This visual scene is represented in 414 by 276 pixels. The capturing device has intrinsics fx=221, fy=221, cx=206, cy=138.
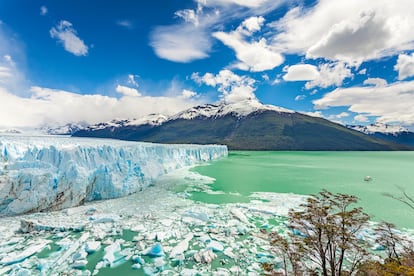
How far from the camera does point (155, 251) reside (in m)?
6.16

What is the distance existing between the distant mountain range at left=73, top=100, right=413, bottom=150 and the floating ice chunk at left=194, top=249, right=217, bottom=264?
69.0 metres

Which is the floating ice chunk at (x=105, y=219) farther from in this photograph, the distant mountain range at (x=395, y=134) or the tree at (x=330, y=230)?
the distant mountain range at (x=395, y=134)

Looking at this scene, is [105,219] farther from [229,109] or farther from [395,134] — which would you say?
[395,134]

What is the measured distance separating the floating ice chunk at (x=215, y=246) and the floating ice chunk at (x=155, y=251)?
1.36 meters

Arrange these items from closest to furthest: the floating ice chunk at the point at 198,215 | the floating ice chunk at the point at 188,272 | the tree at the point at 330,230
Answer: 1. the tree at the point at 330,230
2. the floating ice chunk at the point at 188,272
3. the floating ice chunk at the point at 198,215

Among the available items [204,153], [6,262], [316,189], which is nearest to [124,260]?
[6,262]

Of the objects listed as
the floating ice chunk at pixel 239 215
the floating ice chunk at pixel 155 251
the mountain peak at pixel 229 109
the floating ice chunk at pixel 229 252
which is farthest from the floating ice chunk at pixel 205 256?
the mountain peak at pixel 229 109

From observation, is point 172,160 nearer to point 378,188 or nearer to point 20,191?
point 20,191

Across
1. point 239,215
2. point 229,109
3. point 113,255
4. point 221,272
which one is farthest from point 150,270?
point 229,109

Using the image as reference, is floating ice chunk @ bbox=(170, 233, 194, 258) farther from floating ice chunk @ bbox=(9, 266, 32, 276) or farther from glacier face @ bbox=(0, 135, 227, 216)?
glacier face @ bbox=(0, 135, 227, 216)

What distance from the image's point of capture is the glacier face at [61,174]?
9.00 meters

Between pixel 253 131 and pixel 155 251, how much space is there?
94.6 meters

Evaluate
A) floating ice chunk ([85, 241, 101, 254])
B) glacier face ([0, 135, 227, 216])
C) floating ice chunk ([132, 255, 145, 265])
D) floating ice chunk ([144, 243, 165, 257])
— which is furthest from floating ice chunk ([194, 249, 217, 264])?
glacier face ([0, 135, 227, 216])

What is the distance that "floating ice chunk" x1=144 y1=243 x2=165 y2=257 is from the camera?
608 cm
